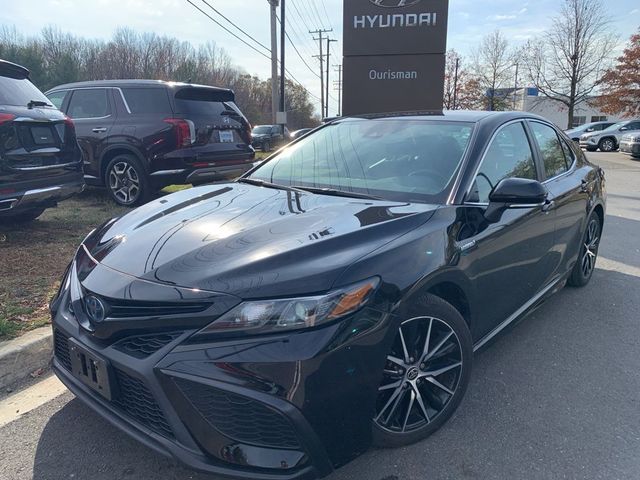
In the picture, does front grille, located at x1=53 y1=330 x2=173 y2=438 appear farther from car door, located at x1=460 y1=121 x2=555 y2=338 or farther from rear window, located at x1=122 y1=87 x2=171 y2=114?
rear window, located at x1=122 y1=87 x2=171 y2=114

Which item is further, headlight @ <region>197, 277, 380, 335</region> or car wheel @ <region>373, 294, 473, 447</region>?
car wheel @ <region>373, 294, 473, 447</region>

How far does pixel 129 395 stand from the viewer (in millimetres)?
1942

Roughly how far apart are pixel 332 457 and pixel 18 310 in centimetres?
274

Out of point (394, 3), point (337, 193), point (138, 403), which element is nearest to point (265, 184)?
point (337, 193)

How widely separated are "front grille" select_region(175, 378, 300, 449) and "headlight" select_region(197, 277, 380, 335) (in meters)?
0.22

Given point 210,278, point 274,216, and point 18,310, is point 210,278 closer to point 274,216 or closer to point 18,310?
point 274,216

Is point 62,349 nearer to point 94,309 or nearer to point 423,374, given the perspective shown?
point 94,309

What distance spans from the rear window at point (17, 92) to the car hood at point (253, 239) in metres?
2.92

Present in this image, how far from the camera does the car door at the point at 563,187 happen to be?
3.63m

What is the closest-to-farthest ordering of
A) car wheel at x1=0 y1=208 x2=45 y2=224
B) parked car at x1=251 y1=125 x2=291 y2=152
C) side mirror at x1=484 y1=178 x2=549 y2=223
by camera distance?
side mirror at x1=484 y1=178 x2=549 y2=223, car wheel at x1=0 y1=208 x2=45 y2=224, parked car at x1=251 y1=125 x2=291 y2=152

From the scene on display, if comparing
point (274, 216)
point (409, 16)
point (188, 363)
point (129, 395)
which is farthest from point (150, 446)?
point (409, 16)

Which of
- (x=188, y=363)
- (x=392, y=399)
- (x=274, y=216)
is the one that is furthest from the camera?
(x=274, y=216)

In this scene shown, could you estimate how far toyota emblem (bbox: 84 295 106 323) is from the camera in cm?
201

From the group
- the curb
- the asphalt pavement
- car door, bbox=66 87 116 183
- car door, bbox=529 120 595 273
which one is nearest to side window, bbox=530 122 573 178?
car door, bbox=529 120 595 273
